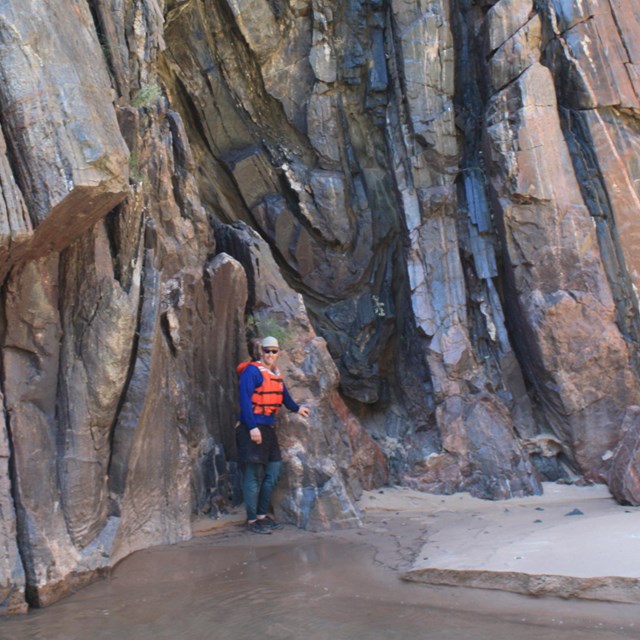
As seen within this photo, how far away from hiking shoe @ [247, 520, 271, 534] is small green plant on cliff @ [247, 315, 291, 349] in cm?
196

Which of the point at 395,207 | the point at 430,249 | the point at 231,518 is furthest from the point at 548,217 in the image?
the point at 231,518

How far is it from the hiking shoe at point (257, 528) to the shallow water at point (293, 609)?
976 millimetres

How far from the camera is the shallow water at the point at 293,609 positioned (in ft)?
15.9

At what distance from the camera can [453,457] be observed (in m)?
9.65

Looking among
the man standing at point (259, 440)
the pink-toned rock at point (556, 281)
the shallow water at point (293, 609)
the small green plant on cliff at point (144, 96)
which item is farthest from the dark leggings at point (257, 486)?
the pink-toned rock at point (556, 281)

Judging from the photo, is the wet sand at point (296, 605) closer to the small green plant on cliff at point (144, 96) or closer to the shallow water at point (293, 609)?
the shallow water at point (293, 609)

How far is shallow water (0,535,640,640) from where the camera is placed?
4.85m

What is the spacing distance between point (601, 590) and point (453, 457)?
14.6 feet

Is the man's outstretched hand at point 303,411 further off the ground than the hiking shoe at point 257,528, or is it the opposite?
the man's outstretched hand at point 303,411

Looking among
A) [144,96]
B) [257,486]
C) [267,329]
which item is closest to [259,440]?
[257,486]

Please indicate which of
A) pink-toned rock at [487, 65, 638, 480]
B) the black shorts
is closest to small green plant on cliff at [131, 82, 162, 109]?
the black shorts

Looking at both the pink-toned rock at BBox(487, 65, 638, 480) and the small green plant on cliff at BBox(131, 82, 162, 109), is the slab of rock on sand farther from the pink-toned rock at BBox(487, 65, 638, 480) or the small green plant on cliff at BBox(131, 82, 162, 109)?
the small green plant on cliff at BBox(131, 82, 162, 109)

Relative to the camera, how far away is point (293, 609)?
5.32 metres

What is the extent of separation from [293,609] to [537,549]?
2.03m
